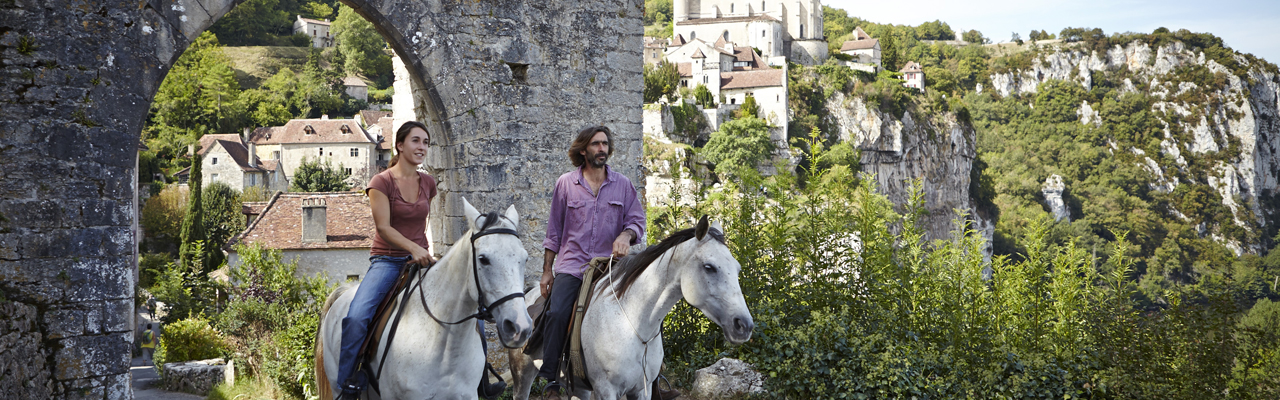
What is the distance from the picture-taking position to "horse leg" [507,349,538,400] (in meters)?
4.30

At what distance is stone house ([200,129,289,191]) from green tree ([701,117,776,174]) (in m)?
28.3

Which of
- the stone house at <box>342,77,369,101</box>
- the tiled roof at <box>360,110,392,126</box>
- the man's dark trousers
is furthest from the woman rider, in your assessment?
the stone house at <box>342,77,369,101</box>

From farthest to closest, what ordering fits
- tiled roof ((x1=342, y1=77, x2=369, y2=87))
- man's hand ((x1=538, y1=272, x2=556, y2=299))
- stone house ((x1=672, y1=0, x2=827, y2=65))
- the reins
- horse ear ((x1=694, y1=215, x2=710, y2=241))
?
stone house ((x1=672, y1=0, x2=827, y2=65)) < tiled roof ((x1=342, y1=77, x2=369, y2=87)) < man's hand ((x1=538, y1=272, x2=556, y2=299)) < horse ear ((x1=694, y1=215, x2=710, y2=241)) < the reins

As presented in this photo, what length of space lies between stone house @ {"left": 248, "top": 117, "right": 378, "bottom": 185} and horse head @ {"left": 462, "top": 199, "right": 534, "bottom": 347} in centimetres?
5142

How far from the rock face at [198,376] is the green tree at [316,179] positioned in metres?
41.7

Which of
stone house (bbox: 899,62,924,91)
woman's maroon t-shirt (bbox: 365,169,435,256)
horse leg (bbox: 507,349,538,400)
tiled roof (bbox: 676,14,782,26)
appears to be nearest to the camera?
woman's maroon t-shirt (bbox: 365,169,435,256)

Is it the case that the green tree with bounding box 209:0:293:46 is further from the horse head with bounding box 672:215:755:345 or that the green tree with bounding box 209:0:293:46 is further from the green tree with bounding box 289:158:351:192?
the horse head with bounding box 672:215:755:345

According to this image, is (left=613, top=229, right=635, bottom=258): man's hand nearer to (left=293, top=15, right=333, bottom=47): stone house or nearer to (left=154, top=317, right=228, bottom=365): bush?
(left=154, top=317, right=228, bottom=365): bush

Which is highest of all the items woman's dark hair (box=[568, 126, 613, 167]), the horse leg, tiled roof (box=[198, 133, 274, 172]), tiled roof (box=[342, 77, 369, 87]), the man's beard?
tiled roof (box=[342, 77, 369, 87])

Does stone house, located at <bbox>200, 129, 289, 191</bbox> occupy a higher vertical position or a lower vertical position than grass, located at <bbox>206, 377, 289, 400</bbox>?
higher

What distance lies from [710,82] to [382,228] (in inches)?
2370

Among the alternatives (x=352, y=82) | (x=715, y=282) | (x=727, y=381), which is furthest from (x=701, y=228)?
(x=352, y=82)

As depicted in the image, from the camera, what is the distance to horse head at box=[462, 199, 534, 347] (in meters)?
2.58

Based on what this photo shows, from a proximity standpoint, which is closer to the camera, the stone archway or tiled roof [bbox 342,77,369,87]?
the stone archway
